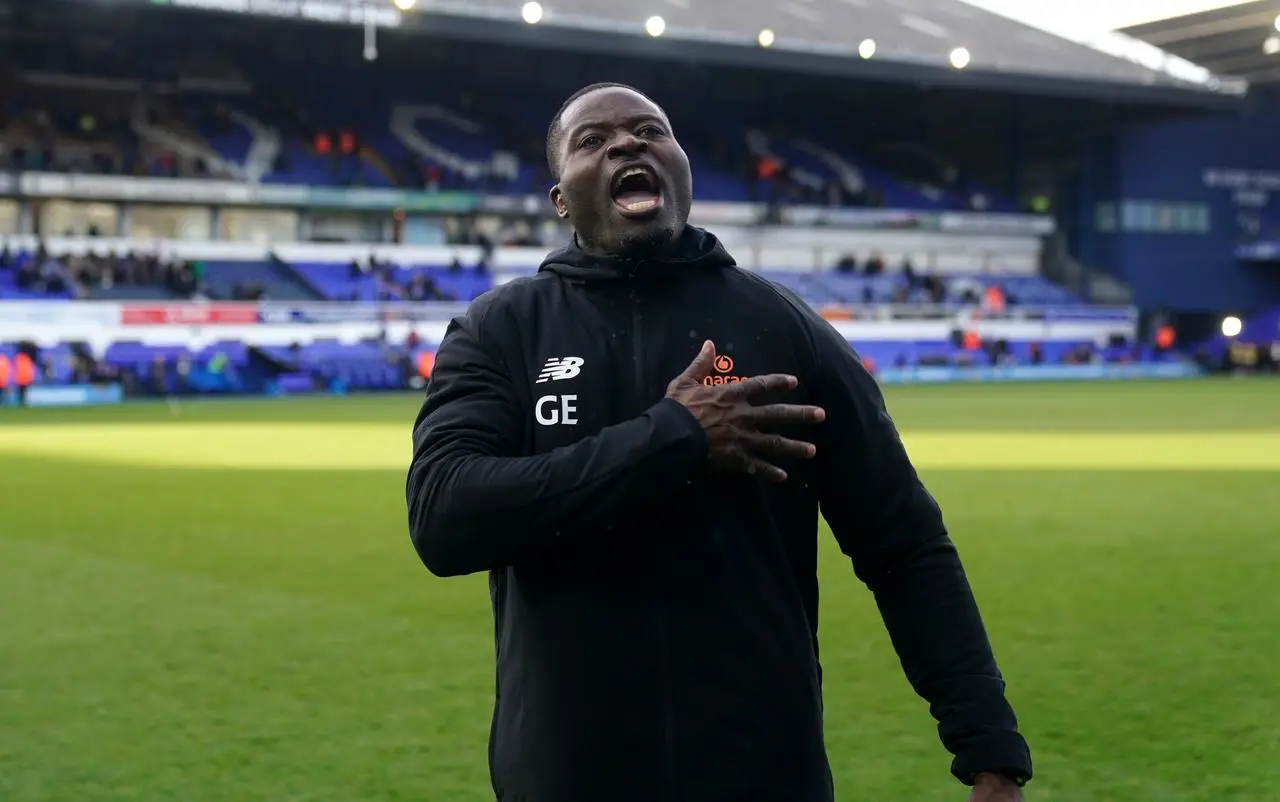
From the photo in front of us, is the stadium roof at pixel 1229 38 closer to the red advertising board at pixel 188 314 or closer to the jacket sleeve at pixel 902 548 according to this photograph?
the red advertising board at pixel 188 314

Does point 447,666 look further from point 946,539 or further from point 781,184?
point 781,184

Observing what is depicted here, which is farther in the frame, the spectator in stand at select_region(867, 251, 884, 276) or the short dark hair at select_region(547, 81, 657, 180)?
the spectator in stand at select_region(867, 251, 884, 276)

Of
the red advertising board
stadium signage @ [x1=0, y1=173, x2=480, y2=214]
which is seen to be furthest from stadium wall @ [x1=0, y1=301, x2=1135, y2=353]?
stadium signage @ [x1=0, y1=173, x2=480, y2=214]

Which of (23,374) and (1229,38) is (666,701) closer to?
(23,374)

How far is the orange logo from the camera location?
2.42 meters

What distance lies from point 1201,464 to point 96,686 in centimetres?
1413

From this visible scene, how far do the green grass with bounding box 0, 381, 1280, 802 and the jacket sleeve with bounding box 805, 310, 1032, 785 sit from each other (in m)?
2.53

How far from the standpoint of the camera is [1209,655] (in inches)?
273

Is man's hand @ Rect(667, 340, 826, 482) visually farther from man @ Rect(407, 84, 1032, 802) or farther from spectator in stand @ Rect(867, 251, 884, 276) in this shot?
spectator in stand @ Rect(867, 251, 884, 276)

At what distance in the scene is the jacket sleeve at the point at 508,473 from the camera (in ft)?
7.34

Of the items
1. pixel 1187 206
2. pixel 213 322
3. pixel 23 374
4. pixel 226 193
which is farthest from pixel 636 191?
pixel 1187 206

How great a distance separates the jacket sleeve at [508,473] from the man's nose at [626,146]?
0.41 m

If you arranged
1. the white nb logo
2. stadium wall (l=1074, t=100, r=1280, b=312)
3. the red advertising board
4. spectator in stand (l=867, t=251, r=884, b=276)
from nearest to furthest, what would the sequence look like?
the white nb logo → the red advertising board → spectator in stand (l=867, t=251, r=884, b=276) → stadium wall (l=1074, t=100, r=1280, b=312)

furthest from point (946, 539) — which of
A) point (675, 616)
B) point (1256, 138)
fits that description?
point (1256, 138)
